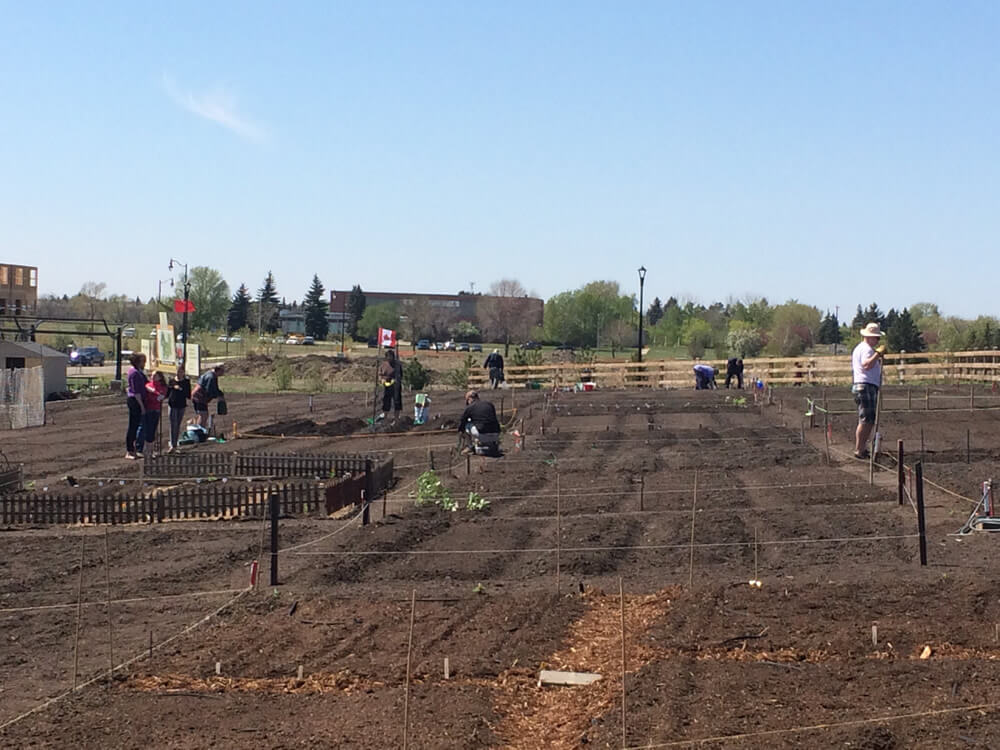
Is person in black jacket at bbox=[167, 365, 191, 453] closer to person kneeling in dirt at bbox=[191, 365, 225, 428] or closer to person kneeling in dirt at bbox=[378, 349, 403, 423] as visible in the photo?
person kneeling in dirt at bbox=[191, 365, 225, 428]

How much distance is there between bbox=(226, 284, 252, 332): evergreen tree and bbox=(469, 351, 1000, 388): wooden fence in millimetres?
80301

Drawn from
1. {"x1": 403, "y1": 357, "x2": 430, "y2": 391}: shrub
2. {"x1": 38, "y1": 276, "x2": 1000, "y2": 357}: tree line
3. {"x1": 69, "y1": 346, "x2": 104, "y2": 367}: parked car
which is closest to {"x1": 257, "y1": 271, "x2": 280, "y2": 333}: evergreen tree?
{"x1": 38, "y1": 276, "x2": 1000, "y2": 357}: tree line

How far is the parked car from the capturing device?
70344 mm

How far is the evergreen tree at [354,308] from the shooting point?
12686cm

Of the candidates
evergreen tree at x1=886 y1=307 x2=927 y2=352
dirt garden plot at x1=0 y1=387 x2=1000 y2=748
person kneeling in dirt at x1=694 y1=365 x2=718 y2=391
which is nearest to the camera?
dirt garden plot at x1=0 y1=387 x2=1000 y2=748

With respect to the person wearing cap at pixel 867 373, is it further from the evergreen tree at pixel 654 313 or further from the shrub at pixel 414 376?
the evergreen tree at pixel 654 313

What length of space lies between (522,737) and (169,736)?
7.11ft

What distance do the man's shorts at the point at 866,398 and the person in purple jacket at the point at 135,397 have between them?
11.9 meters

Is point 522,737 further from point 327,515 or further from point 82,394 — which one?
point 82,394

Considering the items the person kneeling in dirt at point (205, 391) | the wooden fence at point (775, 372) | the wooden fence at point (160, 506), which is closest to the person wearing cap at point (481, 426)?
the wooden fence at point (160, 506)

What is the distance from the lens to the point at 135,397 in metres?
19.8

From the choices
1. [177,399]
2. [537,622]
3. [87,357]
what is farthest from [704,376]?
[87,357]

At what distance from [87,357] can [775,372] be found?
1810 inches

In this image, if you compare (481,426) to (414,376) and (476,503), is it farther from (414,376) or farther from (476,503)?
(414,376)
